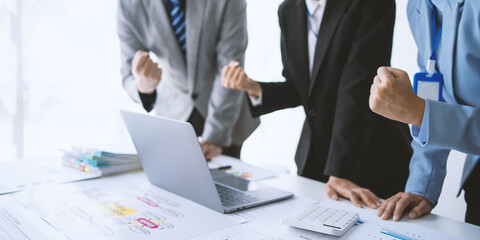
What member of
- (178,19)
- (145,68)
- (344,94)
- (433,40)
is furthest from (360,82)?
(178,19)

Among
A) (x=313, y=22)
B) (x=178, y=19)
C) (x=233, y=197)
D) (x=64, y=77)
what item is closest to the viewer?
(x=233, y=197)

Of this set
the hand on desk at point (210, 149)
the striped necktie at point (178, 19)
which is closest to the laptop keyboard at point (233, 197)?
the hand on desk at point (210, 149)

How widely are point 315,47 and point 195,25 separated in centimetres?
62

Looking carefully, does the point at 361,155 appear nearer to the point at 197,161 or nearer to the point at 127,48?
the point at 197,161

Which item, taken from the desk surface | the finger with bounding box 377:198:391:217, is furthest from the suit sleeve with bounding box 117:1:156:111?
the finger with bounding box 377:198:391:217

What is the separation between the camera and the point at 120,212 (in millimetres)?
1089

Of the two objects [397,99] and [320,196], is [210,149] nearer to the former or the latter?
[320,196]

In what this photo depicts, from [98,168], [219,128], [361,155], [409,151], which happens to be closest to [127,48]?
[219,128]

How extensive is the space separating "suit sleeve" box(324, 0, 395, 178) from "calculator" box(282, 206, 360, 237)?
0.35 meters

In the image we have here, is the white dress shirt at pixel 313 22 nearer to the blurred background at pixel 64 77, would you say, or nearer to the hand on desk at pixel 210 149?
the hand on desk at pixel 210 149

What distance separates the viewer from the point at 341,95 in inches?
57.7

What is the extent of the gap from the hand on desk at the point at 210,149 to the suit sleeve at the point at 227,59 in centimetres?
4

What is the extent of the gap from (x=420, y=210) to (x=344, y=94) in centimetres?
47

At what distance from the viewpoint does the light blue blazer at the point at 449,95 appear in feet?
3.04
